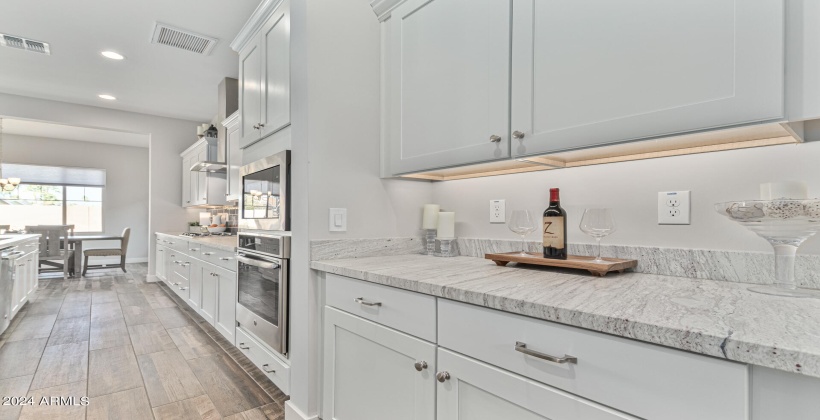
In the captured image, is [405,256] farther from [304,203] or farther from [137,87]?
[137,87]

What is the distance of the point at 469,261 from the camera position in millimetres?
1658

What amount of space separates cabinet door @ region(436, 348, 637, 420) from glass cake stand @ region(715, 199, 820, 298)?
0.60m

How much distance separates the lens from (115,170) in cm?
823

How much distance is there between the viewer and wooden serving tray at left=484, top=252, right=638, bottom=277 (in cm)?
118

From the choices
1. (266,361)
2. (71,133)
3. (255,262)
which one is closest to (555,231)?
(255,262)

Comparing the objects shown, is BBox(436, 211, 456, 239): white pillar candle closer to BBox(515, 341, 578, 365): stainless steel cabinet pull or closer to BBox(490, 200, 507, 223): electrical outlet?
BBox(490, 200, 507, 223): electrical outlet

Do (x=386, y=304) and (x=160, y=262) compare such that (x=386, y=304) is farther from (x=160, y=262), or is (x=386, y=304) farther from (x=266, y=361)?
(x=160, y=262)

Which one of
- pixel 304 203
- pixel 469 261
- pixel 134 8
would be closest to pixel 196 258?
pixel 134 8

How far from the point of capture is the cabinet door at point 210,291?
3.03 meters

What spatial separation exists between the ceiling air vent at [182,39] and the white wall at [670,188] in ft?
10.7

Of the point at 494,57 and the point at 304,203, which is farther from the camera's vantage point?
the point at 304,203

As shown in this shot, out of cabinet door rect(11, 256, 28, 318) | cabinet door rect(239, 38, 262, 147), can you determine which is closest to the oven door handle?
cabinet door rect(239, 38, 262, 147)

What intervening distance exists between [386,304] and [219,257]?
7.19ft

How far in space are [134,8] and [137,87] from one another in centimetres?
219
